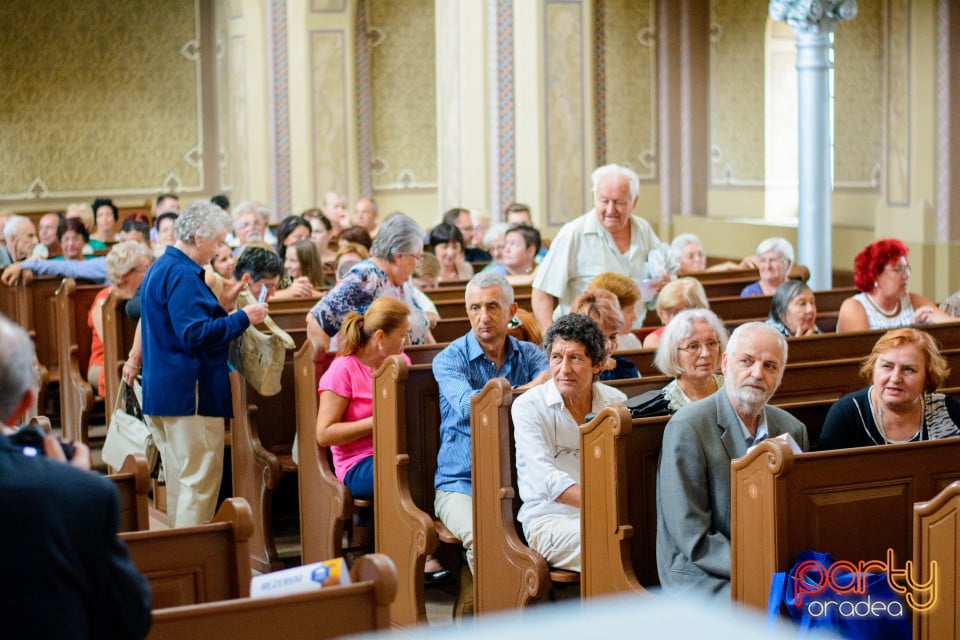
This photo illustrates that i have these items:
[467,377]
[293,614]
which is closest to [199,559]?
[293,614]

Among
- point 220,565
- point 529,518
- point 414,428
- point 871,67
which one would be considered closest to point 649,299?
point 414,428

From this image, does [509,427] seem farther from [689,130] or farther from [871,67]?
[689,130]

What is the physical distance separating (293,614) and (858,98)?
10880 millimetres

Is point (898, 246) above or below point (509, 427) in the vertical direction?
above

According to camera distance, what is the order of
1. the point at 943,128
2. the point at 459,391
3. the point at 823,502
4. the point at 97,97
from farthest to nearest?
the point at 97,97
the point at 943,128
the point at 459,391
the point at 823,502

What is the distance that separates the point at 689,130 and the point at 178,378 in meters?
9.67

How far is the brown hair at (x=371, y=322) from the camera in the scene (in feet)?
16.1

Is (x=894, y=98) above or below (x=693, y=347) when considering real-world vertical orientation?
above

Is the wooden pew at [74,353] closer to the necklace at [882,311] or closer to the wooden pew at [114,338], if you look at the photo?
the wooden pew at [114,338]

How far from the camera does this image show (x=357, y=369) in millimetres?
4992

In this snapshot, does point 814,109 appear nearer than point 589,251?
No

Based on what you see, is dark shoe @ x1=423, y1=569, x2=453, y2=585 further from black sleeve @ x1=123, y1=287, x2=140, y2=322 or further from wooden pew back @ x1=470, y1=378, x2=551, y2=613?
black sleeve @ x1=123, y1=287, x2=140, y2=322

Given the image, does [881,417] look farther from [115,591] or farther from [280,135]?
[280,135]

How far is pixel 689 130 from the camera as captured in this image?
14.0 meters
